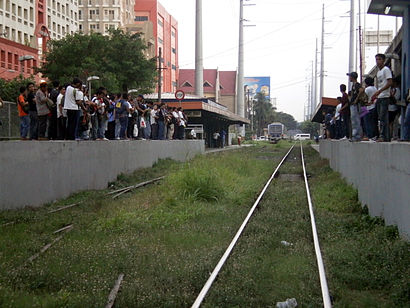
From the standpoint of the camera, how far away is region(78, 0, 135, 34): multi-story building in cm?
10369

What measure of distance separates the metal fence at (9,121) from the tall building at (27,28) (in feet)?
81.4

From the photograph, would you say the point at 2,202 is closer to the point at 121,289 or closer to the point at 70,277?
the point at 70,277

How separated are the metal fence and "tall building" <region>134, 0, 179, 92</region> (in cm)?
7993

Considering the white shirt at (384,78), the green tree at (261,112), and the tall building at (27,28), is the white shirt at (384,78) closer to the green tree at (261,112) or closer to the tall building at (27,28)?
the tall building at (27,28)

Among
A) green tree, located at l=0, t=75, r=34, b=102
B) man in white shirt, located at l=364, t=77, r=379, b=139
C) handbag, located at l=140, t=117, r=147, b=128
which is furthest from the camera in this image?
green tree, located at l=0, t=75, r=34, b=102

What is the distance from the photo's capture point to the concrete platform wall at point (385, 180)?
759cm

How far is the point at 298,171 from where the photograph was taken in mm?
23219

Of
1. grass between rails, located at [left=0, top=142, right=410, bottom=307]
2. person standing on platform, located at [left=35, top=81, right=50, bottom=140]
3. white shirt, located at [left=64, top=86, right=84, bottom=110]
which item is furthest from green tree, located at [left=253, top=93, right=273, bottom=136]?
grass between rails, located at [left=0, top=142, right=410, bottom=307]

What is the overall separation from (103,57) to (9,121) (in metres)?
30.0

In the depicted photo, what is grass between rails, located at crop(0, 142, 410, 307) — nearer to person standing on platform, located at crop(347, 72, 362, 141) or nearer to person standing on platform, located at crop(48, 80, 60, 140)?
person standing on platform, located at crop(347, 72, 362, 141)

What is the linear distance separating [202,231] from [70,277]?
3303 mm

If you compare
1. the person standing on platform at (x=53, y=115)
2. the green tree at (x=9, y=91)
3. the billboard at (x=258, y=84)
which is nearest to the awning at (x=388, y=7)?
the person standing on platform at (x=53, y=115)

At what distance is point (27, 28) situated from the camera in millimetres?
66875

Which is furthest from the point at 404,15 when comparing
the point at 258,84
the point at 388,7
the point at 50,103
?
the point at 258,84
